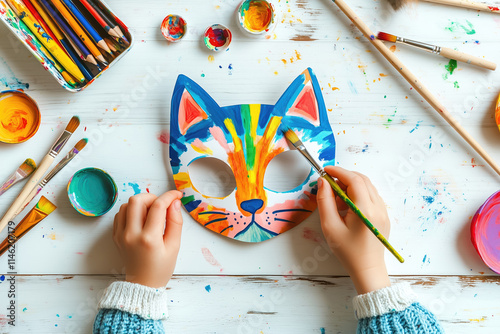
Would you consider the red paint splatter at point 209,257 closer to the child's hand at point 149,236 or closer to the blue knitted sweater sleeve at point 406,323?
the child's hand at point 149,236

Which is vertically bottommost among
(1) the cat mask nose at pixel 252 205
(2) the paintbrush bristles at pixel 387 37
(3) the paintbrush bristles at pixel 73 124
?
(1) the cat mask nose at pixel 252 205

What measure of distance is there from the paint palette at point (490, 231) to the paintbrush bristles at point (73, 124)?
773mm

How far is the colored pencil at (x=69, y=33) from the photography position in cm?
68

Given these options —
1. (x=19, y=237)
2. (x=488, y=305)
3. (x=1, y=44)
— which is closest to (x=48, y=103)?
(x=1, y=44)

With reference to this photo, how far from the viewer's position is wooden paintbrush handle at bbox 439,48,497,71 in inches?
28.5

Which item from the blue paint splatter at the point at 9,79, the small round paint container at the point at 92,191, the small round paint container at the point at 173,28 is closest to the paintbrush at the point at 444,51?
the small round paint container at the point at 173,28

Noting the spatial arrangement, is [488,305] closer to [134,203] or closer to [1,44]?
[134,203]

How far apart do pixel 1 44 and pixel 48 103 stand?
14 centimetres

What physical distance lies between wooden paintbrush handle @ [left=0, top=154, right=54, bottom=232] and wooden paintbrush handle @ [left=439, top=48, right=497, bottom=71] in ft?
2.51

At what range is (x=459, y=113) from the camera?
752mm

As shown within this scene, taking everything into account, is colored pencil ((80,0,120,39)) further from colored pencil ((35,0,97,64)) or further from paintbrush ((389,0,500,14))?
paintbrush ((389,0,500,14))

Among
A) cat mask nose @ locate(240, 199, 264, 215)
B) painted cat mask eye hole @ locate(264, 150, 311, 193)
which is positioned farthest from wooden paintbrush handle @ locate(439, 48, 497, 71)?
cat mask nose @ locate(240, 199, 264, 215)

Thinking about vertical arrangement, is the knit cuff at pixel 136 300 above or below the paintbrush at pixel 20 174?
below

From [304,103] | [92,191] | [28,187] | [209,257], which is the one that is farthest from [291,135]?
[28,187]
